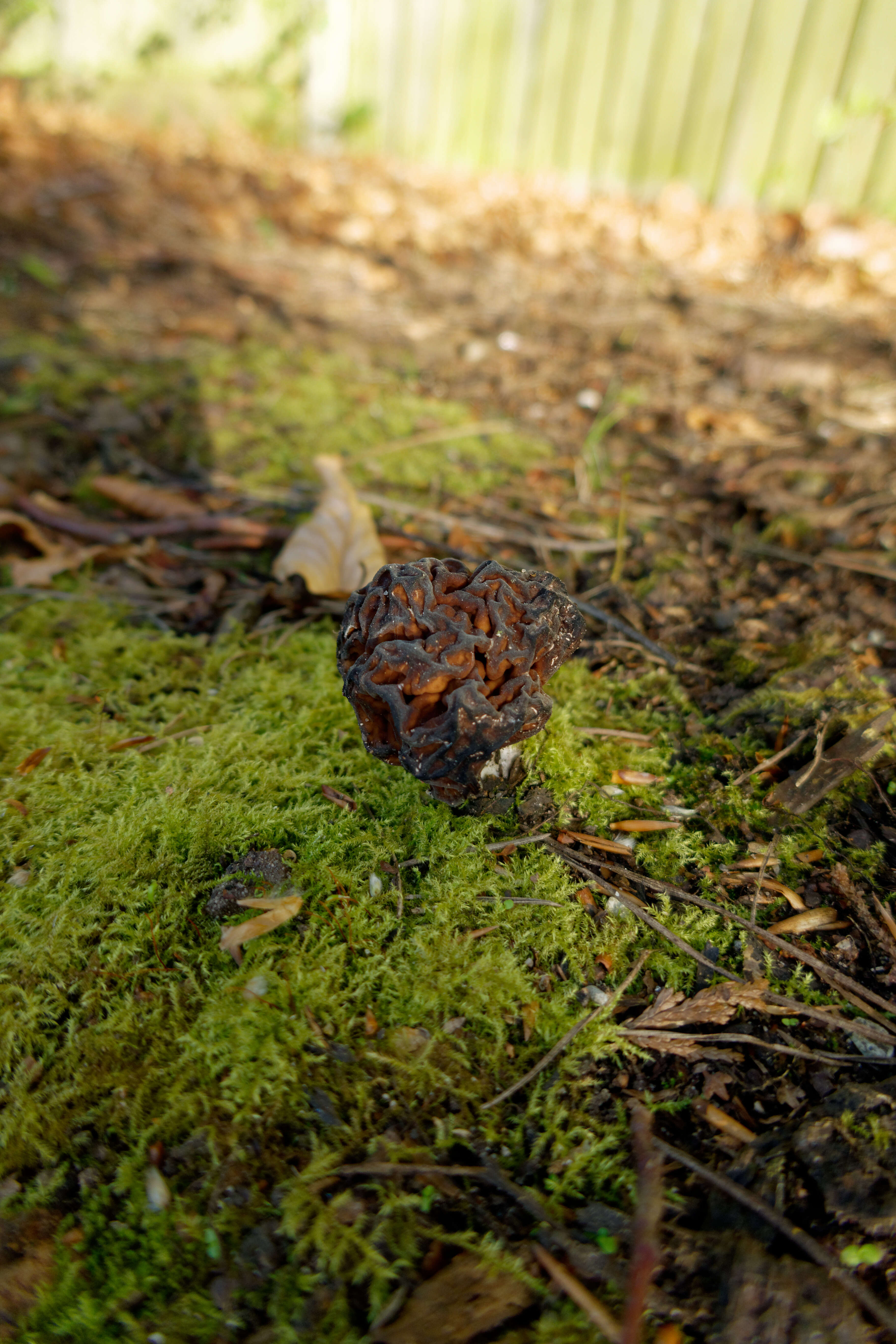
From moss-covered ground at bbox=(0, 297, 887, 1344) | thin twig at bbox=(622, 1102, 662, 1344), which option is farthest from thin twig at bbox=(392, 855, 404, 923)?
thin twig at bbox=(622, 1102, 662, 1344)

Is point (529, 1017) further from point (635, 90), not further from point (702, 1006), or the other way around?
point (635, 90)

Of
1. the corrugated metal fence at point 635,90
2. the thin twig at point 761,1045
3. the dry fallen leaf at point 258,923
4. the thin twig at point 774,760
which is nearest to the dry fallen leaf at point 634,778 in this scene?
the thin twig at point 774,760

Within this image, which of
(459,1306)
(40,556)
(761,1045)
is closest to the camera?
(459,1306)

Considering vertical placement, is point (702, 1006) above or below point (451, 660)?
below

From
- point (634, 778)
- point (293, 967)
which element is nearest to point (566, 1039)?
point (293, 967)

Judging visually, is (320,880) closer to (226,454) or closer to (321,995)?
(321,995)

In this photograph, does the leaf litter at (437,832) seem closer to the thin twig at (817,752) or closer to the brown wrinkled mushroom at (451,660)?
the thin twig at (817,752)

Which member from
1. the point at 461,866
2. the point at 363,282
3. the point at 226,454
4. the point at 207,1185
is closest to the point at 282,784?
the point at 461,866
